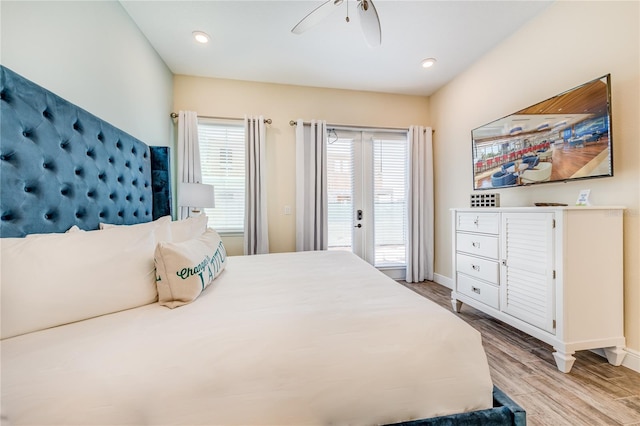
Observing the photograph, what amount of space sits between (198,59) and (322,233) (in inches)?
102

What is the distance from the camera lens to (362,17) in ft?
5.39

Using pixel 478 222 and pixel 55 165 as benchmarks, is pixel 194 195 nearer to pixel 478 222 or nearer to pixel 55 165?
pixel 55 165

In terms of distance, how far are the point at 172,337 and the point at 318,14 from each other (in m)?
2.04

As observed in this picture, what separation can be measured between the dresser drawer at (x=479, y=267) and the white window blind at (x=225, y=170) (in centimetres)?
270

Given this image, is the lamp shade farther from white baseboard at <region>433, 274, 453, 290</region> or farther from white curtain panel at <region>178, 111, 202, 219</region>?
white baseboard at <region>433, 274, 453, 290</region>

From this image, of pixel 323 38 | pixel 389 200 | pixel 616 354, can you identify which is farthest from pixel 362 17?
pixel 616 354

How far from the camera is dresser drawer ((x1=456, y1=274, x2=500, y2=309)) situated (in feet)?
7.11

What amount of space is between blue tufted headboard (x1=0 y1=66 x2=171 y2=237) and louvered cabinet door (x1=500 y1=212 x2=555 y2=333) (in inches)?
119

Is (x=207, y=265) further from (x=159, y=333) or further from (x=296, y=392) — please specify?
(x=296, y=392)

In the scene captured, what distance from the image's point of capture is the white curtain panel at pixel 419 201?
3613 millimetres

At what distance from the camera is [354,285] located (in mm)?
1328

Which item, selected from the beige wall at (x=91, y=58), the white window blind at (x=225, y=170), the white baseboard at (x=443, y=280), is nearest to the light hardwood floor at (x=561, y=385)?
the white baseboard at (x=443, y=280)

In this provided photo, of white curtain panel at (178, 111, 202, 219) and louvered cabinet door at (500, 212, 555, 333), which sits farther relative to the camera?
white curtain panel at (178, 111, 202, 219)

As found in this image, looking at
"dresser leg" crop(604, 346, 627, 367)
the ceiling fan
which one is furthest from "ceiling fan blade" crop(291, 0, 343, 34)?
"dresser leg" crop(604, 346, 627, 367)
